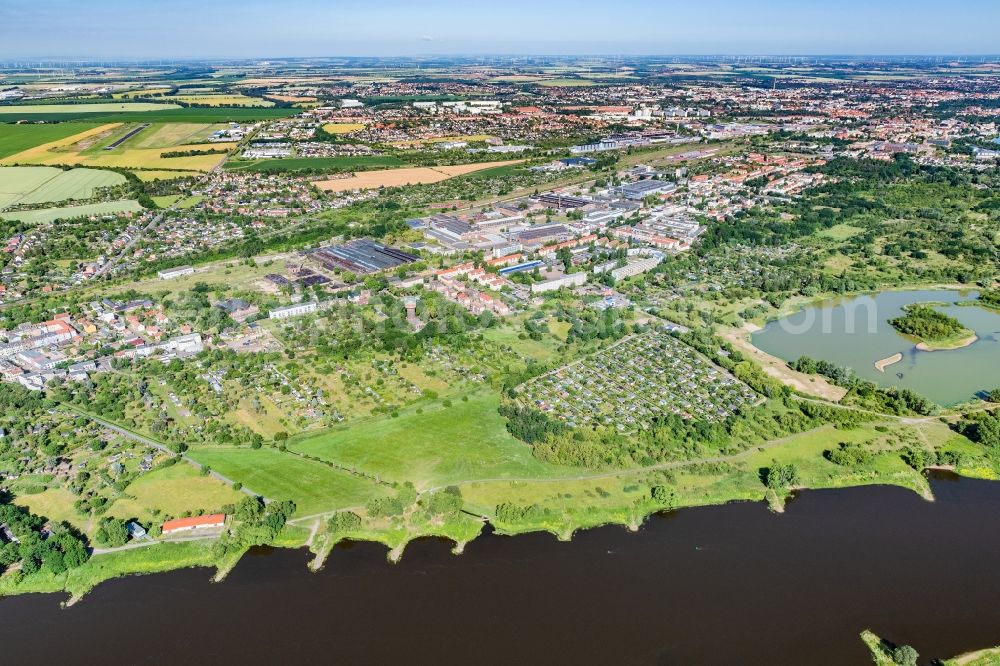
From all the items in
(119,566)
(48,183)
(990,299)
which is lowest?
(119,566)

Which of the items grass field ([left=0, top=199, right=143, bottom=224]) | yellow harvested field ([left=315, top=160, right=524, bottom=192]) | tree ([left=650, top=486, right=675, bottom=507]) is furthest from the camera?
yellow harvested field ([left=315, top=160, right=524, bottom=192])

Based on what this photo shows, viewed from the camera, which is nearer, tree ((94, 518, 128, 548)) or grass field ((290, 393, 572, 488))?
tree ((94, 518, 128, 548))

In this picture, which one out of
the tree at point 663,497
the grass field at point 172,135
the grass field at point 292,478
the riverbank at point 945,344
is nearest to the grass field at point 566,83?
the grass field at point 172,135

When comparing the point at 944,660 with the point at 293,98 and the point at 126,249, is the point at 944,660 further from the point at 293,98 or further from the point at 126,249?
the point at 293,98

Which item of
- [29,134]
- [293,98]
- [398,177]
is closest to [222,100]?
[293,98]

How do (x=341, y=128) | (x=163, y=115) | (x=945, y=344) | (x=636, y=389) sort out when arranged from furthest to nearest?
(x=163, y=115), (x=341, y=128), (x=945, y=344), (x=636, y=389)

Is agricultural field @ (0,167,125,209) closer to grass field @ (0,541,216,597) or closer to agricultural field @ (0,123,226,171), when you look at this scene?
agricultural field @ (0,123,226,171)

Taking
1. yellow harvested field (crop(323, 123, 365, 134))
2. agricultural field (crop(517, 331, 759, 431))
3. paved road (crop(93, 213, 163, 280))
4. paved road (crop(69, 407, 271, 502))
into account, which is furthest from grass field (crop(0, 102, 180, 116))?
agricultural field (crop(517, 331, 759, 431))
